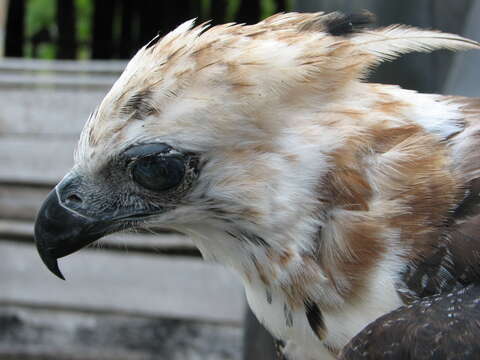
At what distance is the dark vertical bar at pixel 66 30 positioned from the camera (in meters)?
5.57

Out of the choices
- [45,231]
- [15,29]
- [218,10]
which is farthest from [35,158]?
[45,231]

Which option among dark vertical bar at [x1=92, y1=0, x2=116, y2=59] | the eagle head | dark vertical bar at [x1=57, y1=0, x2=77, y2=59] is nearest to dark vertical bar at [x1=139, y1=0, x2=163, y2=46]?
dark vertical bar at [x1=92, y1=0, x2=116, y2=59]

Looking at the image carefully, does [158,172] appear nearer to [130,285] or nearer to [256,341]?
[256,341]

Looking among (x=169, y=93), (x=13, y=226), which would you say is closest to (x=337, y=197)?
(x=169, y=93)

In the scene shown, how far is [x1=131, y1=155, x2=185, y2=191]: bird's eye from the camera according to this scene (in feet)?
5.61

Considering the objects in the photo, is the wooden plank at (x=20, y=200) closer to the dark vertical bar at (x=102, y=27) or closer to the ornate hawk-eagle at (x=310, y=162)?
the dark vertical bar at (x=102, y=27)

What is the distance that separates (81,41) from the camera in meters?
5.93

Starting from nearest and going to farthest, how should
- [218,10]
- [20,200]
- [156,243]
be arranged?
[156,243]
[20,200]
[218,10]

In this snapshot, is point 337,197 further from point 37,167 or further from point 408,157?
point 37,167

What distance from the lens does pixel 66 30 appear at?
222 inches

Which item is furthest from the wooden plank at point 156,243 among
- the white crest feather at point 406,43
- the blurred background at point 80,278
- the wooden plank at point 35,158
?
the white crest feather at point 406,43

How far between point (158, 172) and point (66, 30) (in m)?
4.21

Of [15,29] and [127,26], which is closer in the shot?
[127,26]

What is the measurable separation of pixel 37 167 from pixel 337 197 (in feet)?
11.0
